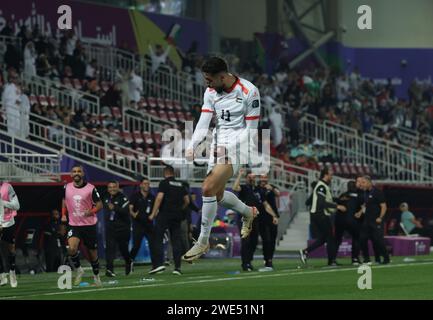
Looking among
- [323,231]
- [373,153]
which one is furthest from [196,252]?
[373,153]

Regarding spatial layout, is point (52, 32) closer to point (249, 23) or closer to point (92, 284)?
point (249, 23)

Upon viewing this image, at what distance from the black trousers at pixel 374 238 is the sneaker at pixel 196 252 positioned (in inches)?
434

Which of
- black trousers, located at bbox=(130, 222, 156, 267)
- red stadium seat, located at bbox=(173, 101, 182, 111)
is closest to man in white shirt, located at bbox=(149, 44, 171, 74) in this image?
red stadium seat, located at bbox=(173, 101, 182, 111)

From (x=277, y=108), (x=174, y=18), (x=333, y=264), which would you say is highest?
(x=174, y=18)

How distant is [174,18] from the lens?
143ft

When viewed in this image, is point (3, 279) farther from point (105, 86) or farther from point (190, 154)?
point (105, 86)

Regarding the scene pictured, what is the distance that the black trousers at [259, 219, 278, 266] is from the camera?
2519cm

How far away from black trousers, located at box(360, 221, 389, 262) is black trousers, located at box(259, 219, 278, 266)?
239 centimetres

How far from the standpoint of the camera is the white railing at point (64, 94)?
34.7 metres

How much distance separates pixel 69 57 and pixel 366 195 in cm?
1240

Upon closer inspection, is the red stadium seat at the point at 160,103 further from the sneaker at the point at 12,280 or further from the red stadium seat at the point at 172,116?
the sneaker at the point at 12,280

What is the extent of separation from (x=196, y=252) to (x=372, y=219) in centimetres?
1144

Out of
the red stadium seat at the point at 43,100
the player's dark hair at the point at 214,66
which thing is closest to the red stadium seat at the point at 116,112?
the red stadium seat at the point at 43,100

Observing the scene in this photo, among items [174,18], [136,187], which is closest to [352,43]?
[174,18]
